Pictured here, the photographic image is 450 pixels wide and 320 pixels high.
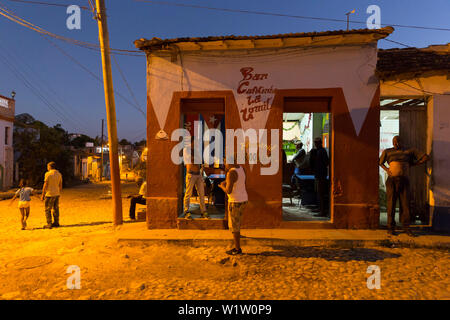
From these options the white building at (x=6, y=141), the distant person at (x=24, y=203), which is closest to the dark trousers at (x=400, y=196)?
the distant person at (x=24, y=203)

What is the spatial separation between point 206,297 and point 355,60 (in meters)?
5.91

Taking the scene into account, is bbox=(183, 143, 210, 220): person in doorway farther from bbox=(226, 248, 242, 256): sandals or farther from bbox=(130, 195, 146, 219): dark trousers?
bbox=(130, 195, 146, 219): dark trousers

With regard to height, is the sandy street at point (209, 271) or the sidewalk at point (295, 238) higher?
the sidewalk at point (295, 238)

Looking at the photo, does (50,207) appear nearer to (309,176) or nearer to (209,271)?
(209,271)

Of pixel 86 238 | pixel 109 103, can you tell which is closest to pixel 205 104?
pixel 109 103

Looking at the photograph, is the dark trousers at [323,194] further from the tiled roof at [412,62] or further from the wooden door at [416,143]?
the tiled roof at [412,62]

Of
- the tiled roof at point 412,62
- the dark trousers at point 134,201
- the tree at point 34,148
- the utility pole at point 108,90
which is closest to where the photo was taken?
the tiled roof at point 412,62

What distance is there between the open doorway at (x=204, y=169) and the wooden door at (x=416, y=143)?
439 cm

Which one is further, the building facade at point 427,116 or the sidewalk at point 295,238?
the building facade at point 427,116

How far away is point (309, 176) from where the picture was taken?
29.7 feet

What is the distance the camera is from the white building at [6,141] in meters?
22.2

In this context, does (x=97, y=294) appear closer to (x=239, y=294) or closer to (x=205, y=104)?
(x=239, y=294)

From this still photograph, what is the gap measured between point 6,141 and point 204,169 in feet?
69.0

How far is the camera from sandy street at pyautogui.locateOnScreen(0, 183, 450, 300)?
13.5 feet
